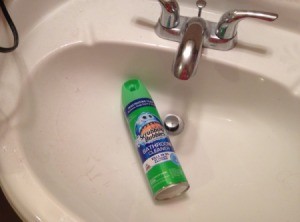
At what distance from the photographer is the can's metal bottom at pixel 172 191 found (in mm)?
517

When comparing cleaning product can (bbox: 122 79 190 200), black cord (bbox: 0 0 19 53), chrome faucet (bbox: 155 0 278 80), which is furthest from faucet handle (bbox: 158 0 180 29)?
black cord (bbox: 0 0 19 53)

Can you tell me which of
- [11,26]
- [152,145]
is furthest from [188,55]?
[11,26]

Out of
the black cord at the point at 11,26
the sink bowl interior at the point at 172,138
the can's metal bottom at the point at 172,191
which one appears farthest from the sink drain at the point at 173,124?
the black cord at the point at 11,26

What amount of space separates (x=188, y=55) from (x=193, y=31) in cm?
6

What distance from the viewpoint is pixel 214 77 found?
59 centimetres

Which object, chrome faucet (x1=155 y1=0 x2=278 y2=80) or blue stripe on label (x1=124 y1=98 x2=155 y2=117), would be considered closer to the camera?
chrome faucet (x1=155 y1=0 x2=278 y2=80)

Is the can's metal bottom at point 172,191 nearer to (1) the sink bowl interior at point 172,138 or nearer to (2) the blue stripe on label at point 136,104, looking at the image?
(1) the sink bowl interior at point 172,138

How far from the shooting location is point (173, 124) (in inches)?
24.4

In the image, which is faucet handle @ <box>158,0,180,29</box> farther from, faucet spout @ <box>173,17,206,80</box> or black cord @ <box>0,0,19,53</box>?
black cord @ <box>0,0,19,53</box>

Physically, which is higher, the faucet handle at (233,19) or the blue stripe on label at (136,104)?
the faucet handle at (233,19)

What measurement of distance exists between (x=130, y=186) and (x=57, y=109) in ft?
0.59

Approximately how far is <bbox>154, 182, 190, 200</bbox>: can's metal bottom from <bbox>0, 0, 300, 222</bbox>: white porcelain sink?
0.04 ft

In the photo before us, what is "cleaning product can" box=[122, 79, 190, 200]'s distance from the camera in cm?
51

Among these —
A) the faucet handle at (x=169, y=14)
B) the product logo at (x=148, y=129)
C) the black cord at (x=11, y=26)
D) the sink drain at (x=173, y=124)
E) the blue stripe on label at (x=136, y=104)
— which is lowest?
the product logo at (x=148, y=129)
